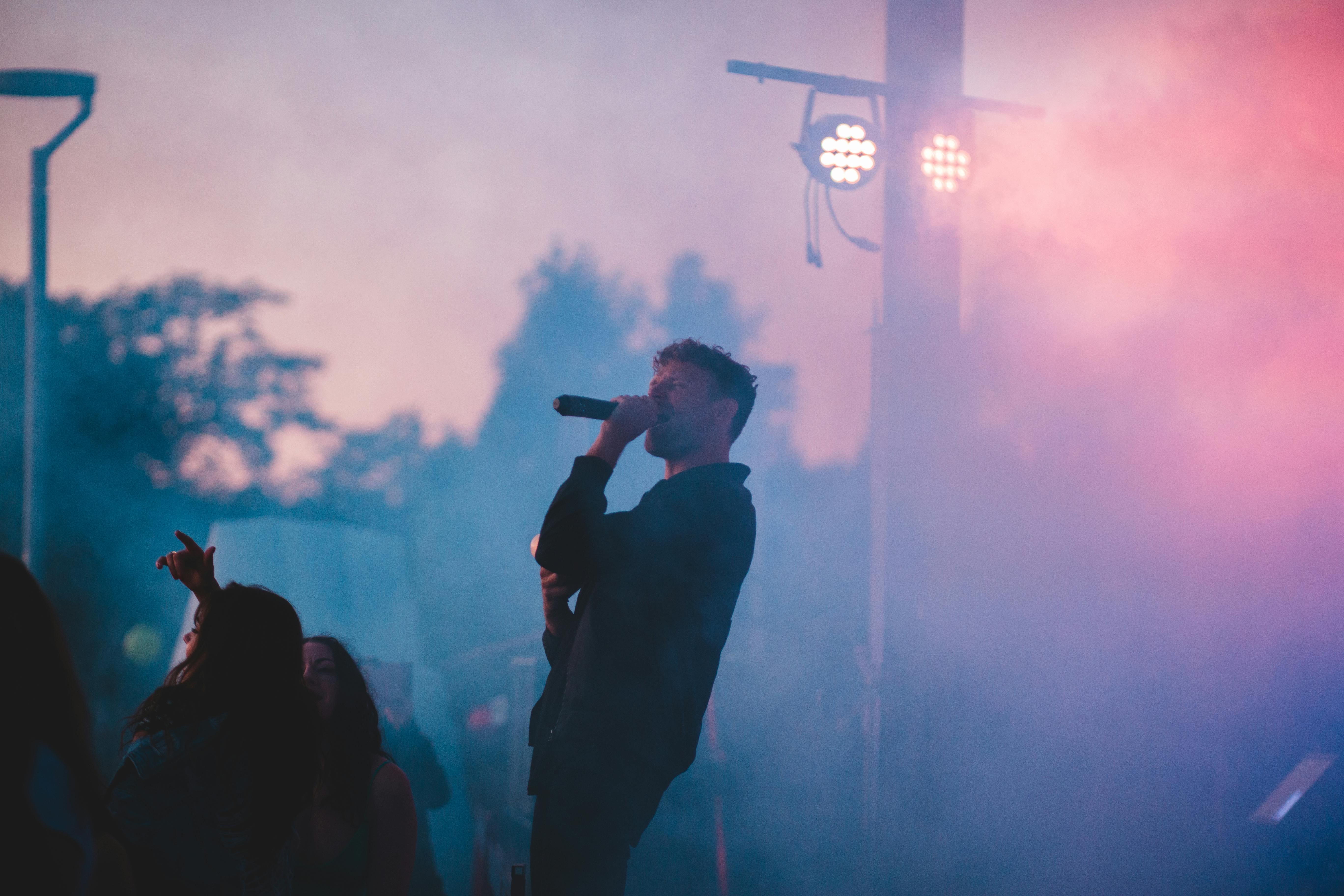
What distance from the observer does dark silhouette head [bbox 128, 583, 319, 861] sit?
1053 millimetres

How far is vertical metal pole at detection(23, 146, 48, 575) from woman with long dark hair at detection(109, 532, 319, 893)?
179 cm

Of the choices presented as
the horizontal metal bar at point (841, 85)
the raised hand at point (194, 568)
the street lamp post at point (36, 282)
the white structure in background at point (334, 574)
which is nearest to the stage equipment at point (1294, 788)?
the horizontal metal bar at point (841, 85)

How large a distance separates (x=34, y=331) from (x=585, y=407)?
Answer: 209 centimetres

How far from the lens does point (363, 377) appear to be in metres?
2.63

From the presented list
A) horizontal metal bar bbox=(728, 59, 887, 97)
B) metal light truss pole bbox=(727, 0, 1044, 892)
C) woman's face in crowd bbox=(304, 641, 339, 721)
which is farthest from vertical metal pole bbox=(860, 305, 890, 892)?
woman's face in crowd bbox=(304, 641, 339, 721)

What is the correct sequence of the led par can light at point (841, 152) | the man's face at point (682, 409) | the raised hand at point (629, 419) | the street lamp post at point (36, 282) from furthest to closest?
the led par can light at point (841, 152) < the street lamp post at point (36, 282) < the man's face at point (682, 409) < the raised hand at point (629, 419)

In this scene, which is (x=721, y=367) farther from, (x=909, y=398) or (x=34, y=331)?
(x=34, y=331)

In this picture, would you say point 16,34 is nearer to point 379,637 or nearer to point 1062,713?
point 379,637

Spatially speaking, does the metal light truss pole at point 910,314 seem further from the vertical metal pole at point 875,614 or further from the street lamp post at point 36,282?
the street lamp post at point 36,282

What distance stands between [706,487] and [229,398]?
72.8 inches

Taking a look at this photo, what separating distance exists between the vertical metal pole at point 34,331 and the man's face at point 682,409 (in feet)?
6.67

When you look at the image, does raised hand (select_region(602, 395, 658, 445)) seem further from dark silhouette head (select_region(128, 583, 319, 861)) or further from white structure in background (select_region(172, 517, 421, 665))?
white structure in background (select_region(172, 517, 421, 665))

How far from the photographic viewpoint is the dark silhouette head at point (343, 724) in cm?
141

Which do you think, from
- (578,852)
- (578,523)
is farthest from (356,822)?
A: (578,523)
